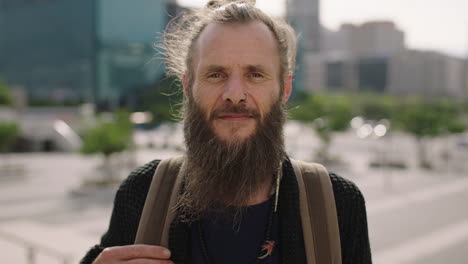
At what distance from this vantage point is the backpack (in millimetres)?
1562

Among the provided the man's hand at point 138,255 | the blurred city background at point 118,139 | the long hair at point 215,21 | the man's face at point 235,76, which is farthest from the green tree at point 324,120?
the man's hand at point 138,255

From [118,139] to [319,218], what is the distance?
14.0 metres

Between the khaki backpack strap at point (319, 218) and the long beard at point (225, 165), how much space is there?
0.15 m

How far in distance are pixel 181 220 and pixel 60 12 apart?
196 feet

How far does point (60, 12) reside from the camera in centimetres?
5597

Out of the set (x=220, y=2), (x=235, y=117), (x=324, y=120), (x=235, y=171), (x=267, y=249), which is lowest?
(x=324, y=120)

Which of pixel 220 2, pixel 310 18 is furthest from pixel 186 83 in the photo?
pixel 310 18

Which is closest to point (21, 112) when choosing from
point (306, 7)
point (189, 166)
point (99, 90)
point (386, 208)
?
point (99, 90)

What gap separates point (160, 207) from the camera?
1.68 metres

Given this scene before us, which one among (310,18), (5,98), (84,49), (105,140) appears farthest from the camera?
(310,18)

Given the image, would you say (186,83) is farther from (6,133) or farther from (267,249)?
(6,133)

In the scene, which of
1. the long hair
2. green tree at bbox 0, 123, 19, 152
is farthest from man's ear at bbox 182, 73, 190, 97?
green tree at bbox 0, 123, 19, 152

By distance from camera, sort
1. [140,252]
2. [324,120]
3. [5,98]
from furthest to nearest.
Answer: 1. [5,98]
2. [324,120]
3. [140,252]

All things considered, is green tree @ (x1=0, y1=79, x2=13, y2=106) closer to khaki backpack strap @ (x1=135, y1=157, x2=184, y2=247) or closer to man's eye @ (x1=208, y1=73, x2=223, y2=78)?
khaki backpack strap @ (x1=135, y1=157, x2=184, y2=247)
